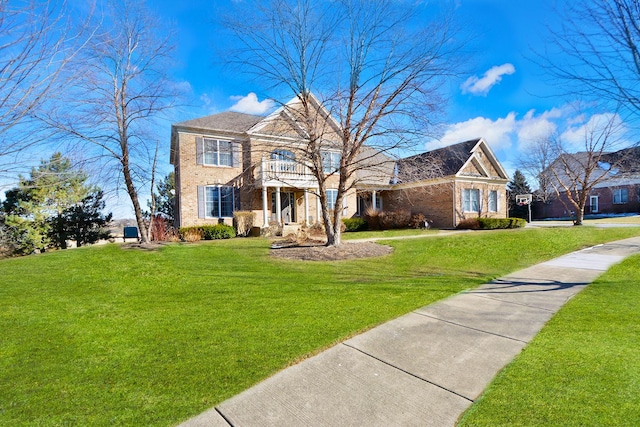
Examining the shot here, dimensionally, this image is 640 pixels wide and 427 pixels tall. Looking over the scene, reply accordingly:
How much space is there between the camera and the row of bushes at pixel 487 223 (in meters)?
20.6

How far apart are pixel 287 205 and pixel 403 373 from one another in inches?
736

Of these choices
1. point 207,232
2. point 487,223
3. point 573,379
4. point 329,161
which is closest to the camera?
point 573,379

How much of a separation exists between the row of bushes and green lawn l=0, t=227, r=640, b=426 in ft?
35.4

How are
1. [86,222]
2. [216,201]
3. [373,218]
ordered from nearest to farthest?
[216,201] → [86,222] → [373,218]

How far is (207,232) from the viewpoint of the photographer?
17406 millimetres

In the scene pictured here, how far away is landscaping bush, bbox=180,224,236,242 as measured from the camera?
1686cm

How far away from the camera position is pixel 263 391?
9.50ft

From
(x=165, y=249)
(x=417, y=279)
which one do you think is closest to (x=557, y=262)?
(x=417, y=279)

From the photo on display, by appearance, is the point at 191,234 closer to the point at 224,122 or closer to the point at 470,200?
the point at 224,122

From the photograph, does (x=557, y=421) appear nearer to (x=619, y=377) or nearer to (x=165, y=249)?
(x=619, y=377)

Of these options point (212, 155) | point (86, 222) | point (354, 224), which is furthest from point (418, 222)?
point (86, 222)

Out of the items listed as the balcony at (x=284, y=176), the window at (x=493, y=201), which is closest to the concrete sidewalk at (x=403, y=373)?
the balcony at (x=284, y=176)

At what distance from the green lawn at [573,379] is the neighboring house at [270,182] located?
1150 cm

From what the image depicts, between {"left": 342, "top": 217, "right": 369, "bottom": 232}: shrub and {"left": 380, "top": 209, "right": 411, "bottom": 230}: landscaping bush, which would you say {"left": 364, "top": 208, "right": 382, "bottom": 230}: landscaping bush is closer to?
{"left": 380, "top": 209, "right": 411, "bottom": 230}: landscaping bush
